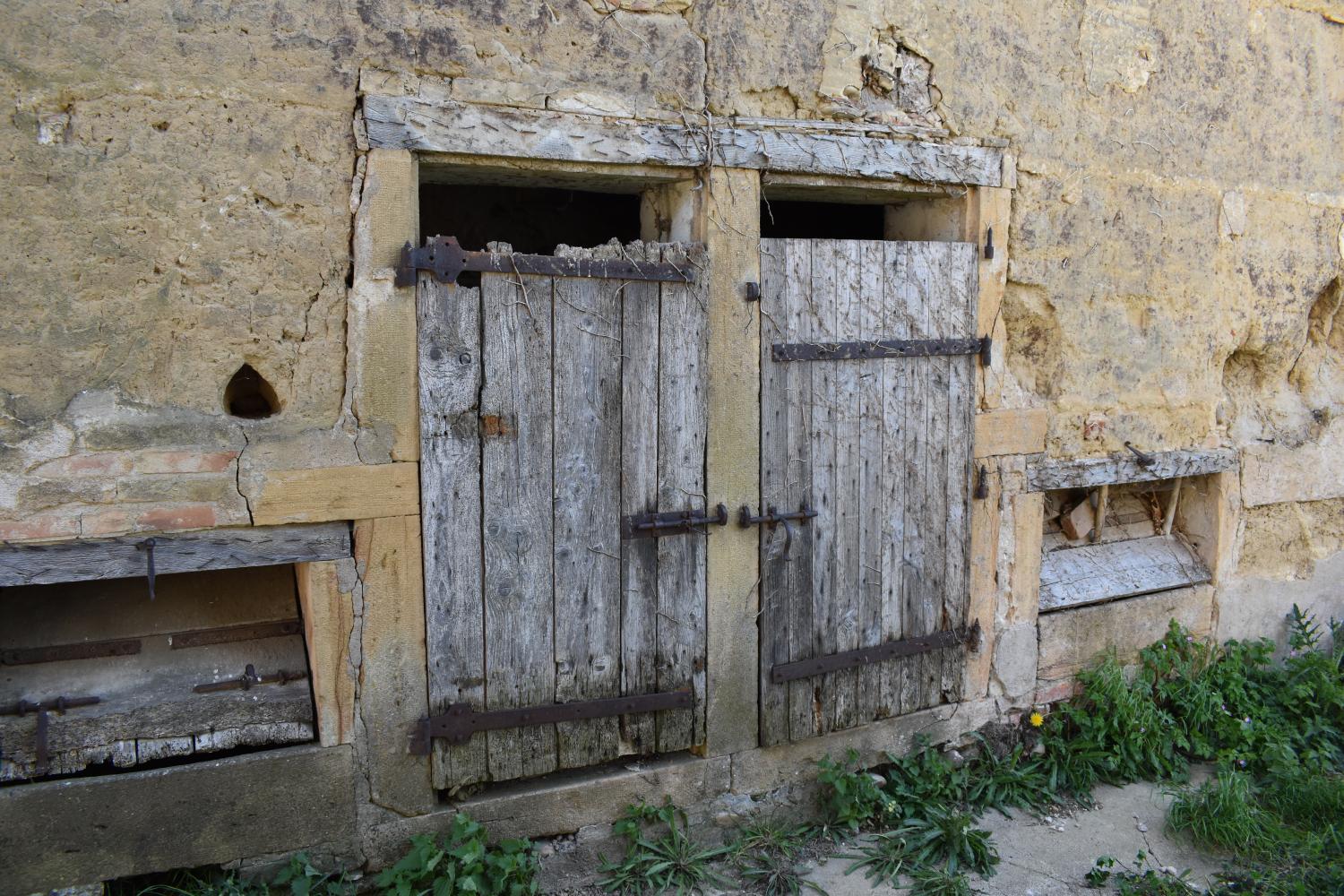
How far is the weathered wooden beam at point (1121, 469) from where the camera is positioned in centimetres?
415

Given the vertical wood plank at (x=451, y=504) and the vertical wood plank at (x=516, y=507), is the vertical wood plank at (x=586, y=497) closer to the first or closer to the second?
the vertical wood plank at (x=516, y=507)

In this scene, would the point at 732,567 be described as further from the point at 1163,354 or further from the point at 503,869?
the point at 1163,354

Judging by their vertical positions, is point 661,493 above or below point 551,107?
below

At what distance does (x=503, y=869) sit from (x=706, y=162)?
255 centimetres

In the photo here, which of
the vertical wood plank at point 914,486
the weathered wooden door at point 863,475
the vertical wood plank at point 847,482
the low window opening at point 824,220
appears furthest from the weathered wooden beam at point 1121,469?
the low window opening at point 824,220

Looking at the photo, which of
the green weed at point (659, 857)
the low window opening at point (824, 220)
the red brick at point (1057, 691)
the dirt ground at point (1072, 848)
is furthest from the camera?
the low window opening at point (824, 220)

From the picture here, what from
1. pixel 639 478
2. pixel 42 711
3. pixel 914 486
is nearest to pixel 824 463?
pixel 914 486

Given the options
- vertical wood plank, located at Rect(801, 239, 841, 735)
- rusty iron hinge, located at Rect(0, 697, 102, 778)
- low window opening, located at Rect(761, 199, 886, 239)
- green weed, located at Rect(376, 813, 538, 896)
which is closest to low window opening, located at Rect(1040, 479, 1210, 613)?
vertical wood plank, located at Rect(801, 239, 841, 735)

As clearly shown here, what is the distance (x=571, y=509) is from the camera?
3.20 metres

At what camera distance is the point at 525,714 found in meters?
3.18

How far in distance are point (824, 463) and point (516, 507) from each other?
1268 mm

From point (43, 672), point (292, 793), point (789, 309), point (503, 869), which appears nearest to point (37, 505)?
point (43, 672)

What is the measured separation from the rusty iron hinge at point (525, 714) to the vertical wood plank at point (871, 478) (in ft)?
2.77

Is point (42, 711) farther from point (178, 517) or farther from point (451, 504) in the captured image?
point (451, 504)
